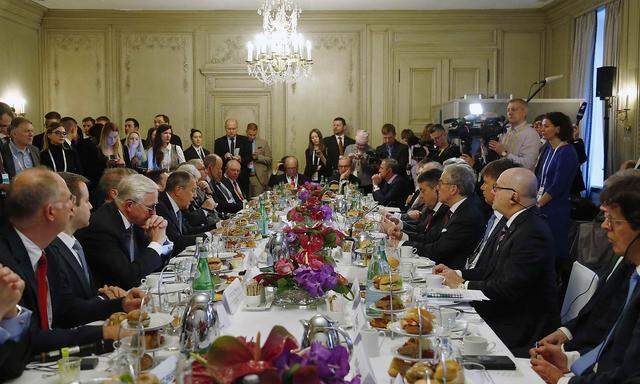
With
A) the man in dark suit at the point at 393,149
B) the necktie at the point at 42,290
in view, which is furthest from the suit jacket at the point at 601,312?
the man in dark suit at the point at 393,149

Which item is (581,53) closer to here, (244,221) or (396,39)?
(396,39)

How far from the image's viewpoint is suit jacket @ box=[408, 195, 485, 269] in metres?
4.09

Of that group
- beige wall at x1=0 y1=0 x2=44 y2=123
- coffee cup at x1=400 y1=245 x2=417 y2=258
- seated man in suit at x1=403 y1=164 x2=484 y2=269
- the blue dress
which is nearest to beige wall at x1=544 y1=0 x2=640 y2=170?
the blue dress

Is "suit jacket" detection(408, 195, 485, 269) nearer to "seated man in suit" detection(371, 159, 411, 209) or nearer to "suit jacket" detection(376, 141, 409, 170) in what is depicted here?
"seated man in suit" detection(371, 159, 411, 209)

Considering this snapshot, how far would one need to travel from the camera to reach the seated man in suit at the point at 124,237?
333cm

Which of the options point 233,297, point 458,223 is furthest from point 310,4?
point 233,297

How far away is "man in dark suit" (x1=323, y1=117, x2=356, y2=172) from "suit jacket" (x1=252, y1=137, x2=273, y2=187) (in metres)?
0.93

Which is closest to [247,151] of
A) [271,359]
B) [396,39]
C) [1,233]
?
[396,39]

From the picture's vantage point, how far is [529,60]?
35.8 feet

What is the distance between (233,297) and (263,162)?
8.28 metres

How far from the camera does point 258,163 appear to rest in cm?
1073

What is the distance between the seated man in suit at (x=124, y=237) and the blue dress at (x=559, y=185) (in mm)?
3436

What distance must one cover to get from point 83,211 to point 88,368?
1228 mm

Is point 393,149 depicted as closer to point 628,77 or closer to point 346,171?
point 346,171
